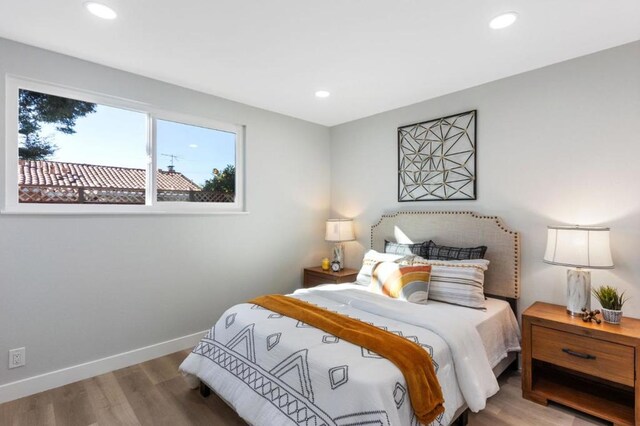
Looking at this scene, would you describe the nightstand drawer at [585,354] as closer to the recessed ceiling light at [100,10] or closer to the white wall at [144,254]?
the white wall at [144,254]

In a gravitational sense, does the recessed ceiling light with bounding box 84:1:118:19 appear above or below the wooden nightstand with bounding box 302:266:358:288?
above

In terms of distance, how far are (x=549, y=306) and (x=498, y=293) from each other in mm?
377

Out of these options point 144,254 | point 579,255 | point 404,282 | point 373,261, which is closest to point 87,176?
point 144,254

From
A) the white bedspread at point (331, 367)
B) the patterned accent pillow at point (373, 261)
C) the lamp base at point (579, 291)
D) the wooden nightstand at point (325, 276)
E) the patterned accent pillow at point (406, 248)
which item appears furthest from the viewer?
the wooden nightstand at point (325, 276)

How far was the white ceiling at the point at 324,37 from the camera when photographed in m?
1.86

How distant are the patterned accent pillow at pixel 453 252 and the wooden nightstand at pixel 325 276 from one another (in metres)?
0.94

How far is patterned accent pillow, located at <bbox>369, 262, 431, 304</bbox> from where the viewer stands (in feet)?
8.21

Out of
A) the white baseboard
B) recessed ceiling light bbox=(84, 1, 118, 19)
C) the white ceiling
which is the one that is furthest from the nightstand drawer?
recessed ceiling light bbox=(84, 1, 118, 19)

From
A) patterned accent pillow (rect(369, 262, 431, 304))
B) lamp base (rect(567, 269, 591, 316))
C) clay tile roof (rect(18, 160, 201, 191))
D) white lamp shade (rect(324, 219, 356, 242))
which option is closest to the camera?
lamp base (rect(567, 269, 591, 316))

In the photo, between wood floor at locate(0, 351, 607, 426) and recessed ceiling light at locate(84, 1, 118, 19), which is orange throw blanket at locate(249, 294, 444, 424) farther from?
recessed ceiling light at locate(84, 1, 118, 19)

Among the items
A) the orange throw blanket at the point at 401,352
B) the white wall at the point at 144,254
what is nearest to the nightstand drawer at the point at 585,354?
the orange throw blanket at the point at 401,352

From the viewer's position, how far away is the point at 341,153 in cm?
421

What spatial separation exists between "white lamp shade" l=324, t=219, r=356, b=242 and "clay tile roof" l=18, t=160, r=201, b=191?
1668 millimetres

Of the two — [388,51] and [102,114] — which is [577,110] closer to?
[388,51]
